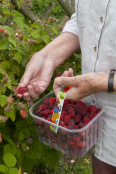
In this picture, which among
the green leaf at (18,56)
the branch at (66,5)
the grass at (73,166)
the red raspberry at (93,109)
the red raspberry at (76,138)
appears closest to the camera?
the red raspberry at (76,138)

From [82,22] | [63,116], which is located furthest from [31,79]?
[82,22]

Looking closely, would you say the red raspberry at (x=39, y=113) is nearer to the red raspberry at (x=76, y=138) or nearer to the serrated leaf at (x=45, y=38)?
the red raspberry at (x=76, y=138)

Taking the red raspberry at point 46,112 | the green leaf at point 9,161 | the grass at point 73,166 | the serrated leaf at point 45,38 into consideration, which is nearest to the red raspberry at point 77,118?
the red raspberry at point 46,112

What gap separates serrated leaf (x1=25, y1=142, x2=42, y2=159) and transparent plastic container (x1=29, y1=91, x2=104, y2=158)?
0.24 m

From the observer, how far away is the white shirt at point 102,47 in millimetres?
979

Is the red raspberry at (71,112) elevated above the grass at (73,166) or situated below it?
above

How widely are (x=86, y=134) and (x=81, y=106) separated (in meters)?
0.15

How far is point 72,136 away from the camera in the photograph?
967mm

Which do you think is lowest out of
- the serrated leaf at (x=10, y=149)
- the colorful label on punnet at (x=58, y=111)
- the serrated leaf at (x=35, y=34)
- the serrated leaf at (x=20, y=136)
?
the serrated leaf at (x=10, y=149)

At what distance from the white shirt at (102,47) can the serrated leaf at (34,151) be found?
348 millimetres

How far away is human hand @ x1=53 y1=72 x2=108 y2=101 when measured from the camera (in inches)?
38.1

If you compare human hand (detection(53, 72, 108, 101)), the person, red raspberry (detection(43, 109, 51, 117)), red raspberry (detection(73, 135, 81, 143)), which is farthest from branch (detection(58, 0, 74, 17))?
red raspberry (detection(73, 135, 81, 143))

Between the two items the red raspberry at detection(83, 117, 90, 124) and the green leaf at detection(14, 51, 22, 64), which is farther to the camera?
the green leaf at detection(14, 51, 22, 64)

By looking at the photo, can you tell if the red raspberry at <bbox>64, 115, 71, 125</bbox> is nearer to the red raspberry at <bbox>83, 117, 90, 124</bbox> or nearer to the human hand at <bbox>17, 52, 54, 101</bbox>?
the red raspberry at <bbox>83, 117, 90, 124</bbox>
